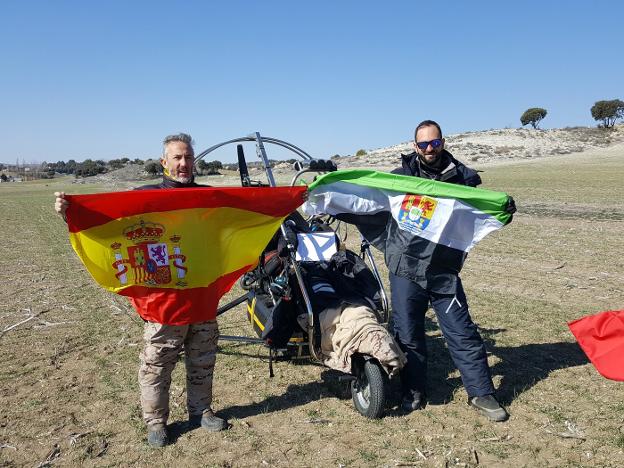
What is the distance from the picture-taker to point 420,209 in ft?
14.7

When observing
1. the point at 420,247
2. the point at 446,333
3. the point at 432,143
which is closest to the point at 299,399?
the point at 446,333

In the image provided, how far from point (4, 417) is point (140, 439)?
1244 mm

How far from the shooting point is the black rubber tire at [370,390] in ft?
13.3

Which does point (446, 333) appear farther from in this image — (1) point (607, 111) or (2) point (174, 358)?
(1) point (607, 111)

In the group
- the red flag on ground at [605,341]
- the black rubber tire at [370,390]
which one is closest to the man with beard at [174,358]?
the black rubber tire at [370,390]

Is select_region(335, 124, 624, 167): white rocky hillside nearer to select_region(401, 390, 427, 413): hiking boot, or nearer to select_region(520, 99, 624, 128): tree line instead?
select_region(520, 99, 624, 128): tree line

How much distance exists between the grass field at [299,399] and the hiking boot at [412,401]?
3.3 inches

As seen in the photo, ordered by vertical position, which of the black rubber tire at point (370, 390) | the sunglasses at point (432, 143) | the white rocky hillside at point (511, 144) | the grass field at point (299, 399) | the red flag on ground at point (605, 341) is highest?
the white rocky hillside at point (511, 144)

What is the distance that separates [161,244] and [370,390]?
6.32 ft

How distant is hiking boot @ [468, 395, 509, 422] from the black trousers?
8 cm

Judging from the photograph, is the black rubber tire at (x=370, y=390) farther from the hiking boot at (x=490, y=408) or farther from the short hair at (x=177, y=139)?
the short hair at (x=177, y=139)

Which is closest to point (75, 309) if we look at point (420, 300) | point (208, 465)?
point (208, 465)

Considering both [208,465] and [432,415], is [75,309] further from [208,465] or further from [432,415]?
[432,415]

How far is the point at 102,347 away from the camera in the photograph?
586 centimetres
